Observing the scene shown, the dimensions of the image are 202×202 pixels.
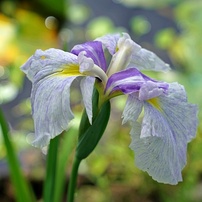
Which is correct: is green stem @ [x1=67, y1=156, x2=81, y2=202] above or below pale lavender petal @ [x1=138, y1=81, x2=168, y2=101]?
below

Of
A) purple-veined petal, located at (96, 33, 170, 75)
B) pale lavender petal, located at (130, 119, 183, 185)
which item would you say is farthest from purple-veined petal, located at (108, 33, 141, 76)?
pale lavender petal, located at (130, 119, 183, 185)

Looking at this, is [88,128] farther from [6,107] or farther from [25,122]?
[6,107]

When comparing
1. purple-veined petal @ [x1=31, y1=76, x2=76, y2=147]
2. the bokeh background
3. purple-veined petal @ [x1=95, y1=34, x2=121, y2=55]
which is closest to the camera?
purple-veined petal @ [x1=31, y1=76, x2=76, y2=147]

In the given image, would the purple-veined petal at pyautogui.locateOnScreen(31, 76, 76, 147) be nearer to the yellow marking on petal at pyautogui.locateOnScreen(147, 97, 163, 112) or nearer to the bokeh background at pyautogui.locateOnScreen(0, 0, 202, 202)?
the yellow marking on petal at pyautogui.locateOnScreen(147, 97, 163, 112)

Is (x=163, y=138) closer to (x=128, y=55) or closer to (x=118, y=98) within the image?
(x=128, y=55)

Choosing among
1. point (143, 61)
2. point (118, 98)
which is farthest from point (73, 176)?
point (118, 98)

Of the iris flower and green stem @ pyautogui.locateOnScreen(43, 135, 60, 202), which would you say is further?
green stem @ pyautogui.locateOnScreen(43, 135, 60, 202)

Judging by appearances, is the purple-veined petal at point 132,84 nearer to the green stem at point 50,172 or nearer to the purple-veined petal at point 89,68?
the purple-veined petal at point 89,68
